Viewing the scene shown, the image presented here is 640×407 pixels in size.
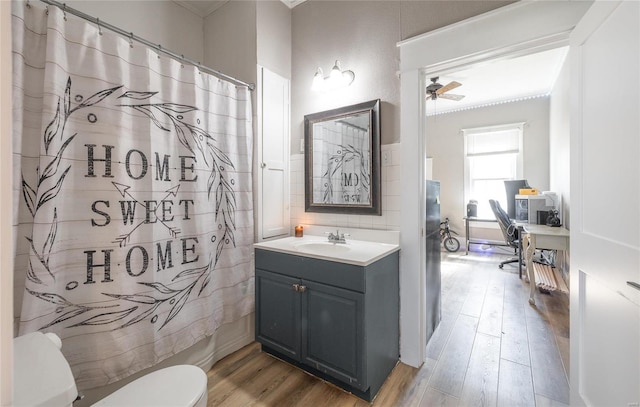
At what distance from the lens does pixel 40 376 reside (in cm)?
81

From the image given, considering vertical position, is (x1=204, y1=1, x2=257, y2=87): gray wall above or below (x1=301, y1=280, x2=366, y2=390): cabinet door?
above

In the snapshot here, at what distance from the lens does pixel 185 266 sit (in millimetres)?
1678

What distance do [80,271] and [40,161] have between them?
0.54m

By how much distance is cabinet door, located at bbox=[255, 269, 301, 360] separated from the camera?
5.77 ft

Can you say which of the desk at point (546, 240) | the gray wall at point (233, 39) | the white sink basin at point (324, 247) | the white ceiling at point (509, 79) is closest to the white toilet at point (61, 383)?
the white sink basin at point (324, 247)

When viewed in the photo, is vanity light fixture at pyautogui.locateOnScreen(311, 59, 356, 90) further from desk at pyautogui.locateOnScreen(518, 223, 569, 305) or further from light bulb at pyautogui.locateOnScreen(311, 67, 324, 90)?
desk at pyautogui.locateOnScreen(518, 223, 569, 305)

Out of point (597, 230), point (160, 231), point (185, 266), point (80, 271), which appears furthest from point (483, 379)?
point (80, 271)

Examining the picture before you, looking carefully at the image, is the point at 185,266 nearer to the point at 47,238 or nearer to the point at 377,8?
the point at 47,238

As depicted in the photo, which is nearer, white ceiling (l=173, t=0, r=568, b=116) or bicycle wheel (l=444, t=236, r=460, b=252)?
white ceiling (l=173, t=0, r=568, b=116)

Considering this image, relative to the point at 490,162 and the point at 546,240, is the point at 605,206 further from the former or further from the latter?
the point at 490,162

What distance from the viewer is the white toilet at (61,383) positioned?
759 millimetres

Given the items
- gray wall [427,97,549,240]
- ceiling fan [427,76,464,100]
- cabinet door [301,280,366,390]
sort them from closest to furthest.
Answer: cabinet door [301,280,366,390] → ceiling fan [427,76,464,100] → gray wall [427,97,549,240]

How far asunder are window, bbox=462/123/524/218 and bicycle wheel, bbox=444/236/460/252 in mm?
697

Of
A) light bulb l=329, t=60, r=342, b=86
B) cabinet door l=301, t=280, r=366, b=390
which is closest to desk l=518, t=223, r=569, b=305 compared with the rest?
cabinet door l=301, t=280, r=366, b=390
